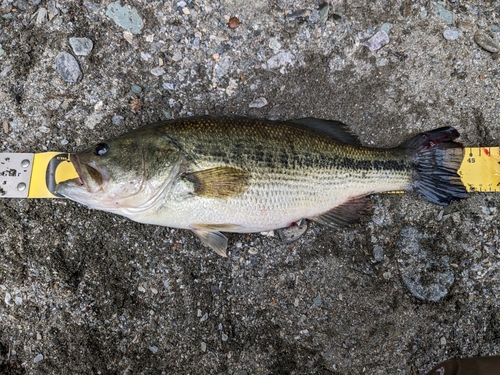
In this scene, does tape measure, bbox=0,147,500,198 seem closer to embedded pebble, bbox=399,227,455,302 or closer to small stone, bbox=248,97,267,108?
embedded pebble, bbox=399,227,455,302

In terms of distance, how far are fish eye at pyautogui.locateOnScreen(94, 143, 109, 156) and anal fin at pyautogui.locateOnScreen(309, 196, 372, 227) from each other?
5.49 ft

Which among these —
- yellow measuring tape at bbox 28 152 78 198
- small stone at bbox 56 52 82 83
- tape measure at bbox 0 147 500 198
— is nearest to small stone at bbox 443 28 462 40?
tape measure at bbox 0 147 500 198

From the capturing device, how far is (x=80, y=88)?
3311mm

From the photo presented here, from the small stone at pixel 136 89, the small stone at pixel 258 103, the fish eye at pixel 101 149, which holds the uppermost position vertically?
the small stone at pixel 136 89

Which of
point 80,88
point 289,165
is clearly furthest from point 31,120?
point 289,165

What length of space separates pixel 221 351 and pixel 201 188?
4.70ft

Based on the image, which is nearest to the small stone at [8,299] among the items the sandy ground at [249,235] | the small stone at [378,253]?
the sandy ground at [249,235]

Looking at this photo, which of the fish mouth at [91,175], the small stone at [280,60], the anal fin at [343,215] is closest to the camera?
the fish mouth at [91,175]

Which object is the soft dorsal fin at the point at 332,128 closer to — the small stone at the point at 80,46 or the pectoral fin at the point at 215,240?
the pectoral fin at the point at 215,240

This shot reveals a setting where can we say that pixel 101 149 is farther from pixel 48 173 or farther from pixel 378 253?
pixel 378 253

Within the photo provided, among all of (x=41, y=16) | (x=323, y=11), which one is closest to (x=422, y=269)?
(x=323, y=11)

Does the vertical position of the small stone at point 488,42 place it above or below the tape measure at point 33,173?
above

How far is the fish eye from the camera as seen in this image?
272 centimetres

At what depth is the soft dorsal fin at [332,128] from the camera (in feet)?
10.3
